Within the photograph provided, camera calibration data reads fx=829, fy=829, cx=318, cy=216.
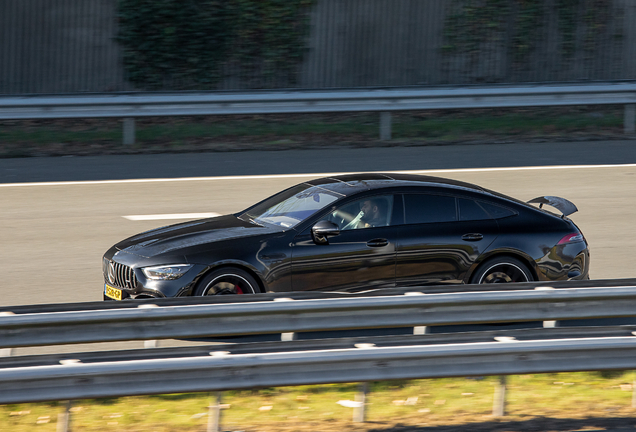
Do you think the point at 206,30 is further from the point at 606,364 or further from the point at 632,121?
the point at 606,364

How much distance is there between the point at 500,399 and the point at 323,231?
245cm

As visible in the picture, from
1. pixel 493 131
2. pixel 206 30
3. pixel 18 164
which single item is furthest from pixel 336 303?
pixel 206 30

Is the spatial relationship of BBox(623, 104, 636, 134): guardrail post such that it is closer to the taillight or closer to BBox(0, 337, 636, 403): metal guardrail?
the taillight

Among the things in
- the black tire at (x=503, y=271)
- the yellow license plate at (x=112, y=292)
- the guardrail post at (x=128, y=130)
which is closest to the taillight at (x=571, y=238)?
the black tire at (x=503, y=271)

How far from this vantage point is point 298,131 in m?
16.9

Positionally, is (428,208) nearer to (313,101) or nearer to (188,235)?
(188,235)

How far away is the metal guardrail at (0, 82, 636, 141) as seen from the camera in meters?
15.6

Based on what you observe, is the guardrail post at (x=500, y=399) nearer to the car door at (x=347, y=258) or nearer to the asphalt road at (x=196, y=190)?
Result: the car door at (x=347, y=258)

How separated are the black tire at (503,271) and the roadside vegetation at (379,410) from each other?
5.43 feet

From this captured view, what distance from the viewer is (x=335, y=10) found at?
20.4m

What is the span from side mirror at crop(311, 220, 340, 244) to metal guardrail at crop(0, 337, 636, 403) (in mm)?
2487

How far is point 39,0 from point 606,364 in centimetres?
1743

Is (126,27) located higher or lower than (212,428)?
higher

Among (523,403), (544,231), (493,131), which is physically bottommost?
(523,403)
